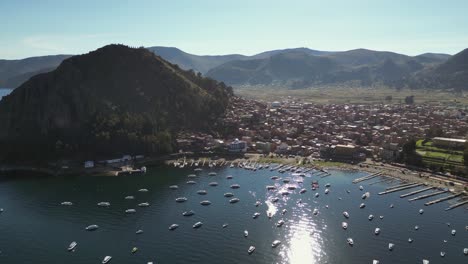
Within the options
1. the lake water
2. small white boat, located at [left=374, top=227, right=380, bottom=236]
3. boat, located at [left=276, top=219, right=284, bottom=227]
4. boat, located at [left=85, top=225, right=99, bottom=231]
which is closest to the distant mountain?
the lake water

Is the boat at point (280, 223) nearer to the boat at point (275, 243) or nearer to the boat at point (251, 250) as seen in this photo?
the boat at point (275, 243)

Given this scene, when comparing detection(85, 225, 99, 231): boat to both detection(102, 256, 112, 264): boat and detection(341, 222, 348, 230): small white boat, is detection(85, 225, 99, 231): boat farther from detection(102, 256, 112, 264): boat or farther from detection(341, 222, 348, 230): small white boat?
detection(341, 222, 348, 230): small white boat

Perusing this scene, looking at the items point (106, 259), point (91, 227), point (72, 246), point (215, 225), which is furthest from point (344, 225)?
point (72, 246)

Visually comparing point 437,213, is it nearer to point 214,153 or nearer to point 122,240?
point 122,240

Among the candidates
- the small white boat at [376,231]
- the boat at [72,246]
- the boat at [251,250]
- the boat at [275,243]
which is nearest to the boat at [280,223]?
the boat at [275,243]

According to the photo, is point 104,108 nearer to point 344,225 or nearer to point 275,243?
point 275,243
